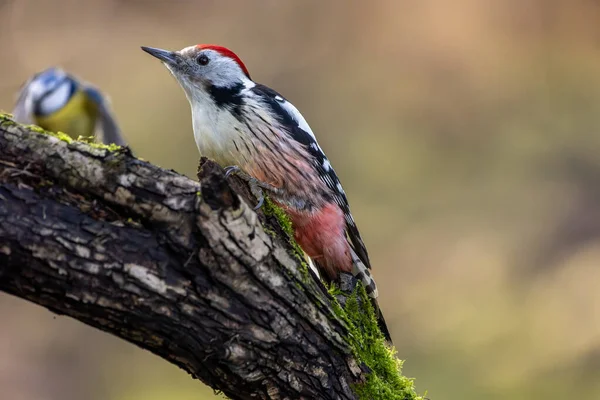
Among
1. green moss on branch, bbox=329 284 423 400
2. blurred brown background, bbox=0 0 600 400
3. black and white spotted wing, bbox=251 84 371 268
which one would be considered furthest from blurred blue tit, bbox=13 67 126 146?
green moss on branch, bbox=329 284 423 400

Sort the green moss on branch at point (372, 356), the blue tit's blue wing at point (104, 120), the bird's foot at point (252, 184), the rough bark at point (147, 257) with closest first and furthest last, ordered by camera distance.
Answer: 1. the rough bark at point (147, 257)
2. the green moss on branch at point (372, 356)
3. the bird's foot at point (252, 184)
4. the blue tit's blue wing at point (104, 120)

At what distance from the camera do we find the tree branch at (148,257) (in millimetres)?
1754

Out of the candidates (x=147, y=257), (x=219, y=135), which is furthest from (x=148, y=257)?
(x=219, y=135)

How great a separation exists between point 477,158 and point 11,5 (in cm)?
568

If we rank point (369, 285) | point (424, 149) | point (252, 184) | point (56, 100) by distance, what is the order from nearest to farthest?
1. point (252, 184)
2. point (369, 285)
3. point (56, 100)
4. point (424, 149)

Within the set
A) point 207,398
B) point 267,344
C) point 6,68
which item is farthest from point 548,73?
point 267,344

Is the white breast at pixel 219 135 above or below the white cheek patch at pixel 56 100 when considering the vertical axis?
below

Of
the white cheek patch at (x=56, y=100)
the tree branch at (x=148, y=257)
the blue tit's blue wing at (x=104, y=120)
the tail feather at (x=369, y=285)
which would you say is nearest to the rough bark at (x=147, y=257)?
the tree branch at (x=148, y=257)

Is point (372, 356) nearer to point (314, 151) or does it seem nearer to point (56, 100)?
point (314, 151)

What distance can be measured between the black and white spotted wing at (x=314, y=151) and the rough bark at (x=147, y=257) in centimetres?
100

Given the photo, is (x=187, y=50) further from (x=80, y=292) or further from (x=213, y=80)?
(x=80, y=292)

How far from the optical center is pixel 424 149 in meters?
8.01

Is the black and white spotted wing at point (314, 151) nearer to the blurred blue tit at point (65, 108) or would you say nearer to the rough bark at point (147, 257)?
the rough bark at point (147, 257)

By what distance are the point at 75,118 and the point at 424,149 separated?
13.5ft
